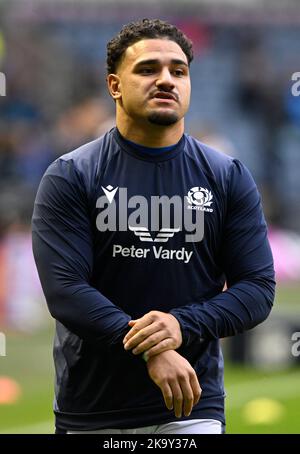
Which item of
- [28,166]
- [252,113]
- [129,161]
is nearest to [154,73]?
[129,161]

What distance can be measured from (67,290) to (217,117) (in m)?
21.3

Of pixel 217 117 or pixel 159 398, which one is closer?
pixel 159 398

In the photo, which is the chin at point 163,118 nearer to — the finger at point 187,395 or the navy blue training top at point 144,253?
the navy blue training top at point 144,253

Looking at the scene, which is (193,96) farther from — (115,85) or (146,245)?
(146,245)

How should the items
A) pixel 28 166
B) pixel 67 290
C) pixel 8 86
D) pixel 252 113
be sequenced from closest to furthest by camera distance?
pixel 67 290 < pixel 28 166 < pixel 8 86 < pixel 252 113

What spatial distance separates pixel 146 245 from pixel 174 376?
0.59m

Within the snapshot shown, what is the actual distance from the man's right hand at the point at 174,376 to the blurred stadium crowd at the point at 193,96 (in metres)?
12.2

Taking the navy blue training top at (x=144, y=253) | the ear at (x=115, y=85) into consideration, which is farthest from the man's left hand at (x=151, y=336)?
the ear at (x=115, y=85)

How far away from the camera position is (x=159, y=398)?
5.33 meters

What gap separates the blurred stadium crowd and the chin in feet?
39.2

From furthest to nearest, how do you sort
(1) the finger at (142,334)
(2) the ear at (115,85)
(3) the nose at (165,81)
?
(2) the ear at (115,85) < (3) the nose at (165,81) < (1) the finger at (142,334)

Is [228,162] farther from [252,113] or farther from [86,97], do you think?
[252,113]

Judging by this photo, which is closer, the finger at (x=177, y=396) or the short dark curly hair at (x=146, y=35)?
the finger at (x=177, y=396)

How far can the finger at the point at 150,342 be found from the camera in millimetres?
4988
